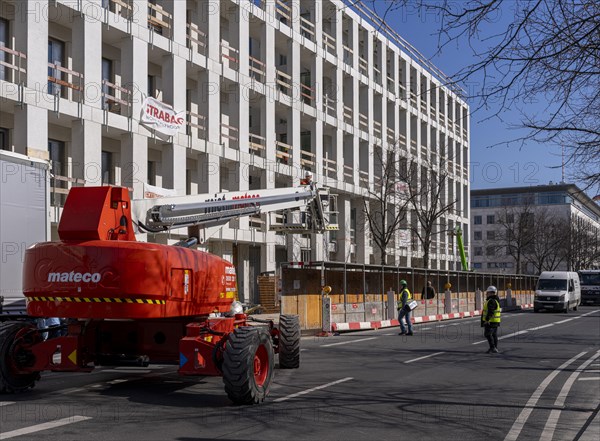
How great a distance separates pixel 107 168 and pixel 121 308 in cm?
1918

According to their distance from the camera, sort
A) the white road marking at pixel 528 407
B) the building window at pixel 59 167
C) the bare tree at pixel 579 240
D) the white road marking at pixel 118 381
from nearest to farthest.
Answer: the white road marking at pixel 528 407 < the white road marking at pixel 118 381 < the building window at pixel 59 167 < the bare tree at pixel 579 240

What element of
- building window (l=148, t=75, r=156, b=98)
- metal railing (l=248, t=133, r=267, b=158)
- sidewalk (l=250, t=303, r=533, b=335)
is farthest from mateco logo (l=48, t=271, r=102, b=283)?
metal railing (l=248, t=133, r=267, b=158)

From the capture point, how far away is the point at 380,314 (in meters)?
29.9

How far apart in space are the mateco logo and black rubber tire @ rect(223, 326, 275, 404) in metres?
1.92

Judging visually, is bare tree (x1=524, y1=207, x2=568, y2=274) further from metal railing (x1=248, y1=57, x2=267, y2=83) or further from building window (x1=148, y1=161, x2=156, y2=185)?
building window (x1=148, y1=161, x2=156, y2=185)

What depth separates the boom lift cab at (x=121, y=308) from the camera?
9.15 meters

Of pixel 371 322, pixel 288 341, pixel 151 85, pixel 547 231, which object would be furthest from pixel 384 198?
pixel 547 231

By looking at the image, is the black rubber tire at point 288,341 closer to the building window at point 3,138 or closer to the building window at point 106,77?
the building window at point 3,138

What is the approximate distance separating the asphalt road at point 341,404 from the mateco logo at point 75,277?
1636mm

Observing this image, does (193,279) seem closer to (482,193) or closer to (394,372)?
(394,372)

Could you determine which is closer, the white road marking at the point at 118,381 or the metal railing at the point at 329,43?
the white road marking at the point at 118,381

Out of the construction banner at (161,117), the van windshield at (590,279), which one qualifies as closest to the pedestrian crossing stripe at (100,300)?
the construction banner at (161,117)

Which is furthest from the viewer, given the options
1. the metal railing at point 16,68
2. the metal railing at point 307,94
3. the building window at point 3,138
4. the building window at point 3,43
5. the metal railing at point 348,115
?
the metal railing at point 348,115

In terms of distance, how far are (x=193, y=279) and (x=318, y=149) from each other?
30.4 meters
